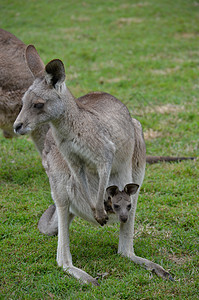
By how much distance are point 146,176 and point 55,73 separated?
95.2 inches

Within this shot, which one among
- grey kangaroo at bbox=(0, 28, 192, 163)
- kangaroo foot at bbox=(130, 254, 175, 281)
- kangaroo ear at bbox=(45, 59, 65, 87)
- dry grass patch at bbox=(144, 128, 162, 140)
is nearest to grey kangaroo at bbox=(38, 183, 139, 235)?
kangaroo foot at bbox=(130, 254, 175, 281)

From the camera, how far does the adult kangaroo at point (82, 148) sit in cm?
285

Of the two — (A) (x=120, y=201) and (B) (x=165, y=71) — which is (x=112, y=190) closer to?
(A) (x=120, y=201)

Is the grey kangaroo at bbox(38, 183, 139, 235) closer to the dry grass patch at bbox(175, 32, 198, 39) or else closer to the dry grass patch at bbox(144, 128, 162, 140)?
the dry grass patch at bbox(144, 128, 162, 140)

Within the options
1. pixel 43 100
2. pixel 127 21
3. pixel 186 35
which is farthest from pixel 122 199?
pixel 127 21

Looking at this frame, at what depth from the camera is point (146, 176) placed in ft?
16.3

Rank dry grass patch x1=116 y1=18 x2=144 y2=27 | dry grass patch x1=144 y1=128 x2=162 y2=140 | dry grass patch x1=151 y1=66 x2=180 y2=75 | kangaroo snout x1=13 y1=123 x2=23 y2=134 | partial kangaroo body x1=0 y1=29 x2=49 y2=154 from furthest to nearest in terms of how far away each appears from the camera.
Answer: dry grass patch x1=116 y1=18 x2=144 y2=27 < dry grass patch x1=151 y1=66 x2=180 y2=75 < dry grass patch x1=144 y1=128 x2=162 y2=140 < partial kangaroo body x1=0 y1=29 x2=49 y2=154 < kangaroo snout x1=13 y1=123 x2=23 y2=134

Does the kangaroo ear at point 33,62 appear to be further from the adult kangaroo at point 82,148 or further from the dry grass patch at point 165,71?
the dry grass patch at point 165,71

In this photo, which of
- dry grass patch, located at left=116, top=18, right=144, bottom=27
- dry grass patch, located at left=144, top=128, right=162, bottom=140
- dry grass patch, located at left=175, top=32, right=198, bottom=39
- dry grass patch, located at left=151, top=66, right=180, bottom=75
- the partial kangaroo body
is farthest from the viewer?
dry grass patch, located at left=116, top=18, right=144, bottom=27

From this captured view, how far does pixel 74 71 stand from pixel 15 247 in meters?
5.49

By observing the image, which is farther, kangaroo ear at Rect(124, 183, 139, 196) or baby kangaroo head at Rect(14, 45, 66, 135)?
kangaroo ear at Rect(124, 183, 139, 196)

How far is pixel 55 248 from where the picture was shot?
11.9 ft

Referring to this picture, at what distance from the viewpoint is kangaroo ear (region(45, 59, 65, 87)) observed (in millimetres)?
2780

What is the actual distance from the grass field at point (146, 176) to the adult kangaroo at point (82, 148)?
7.8 inches
